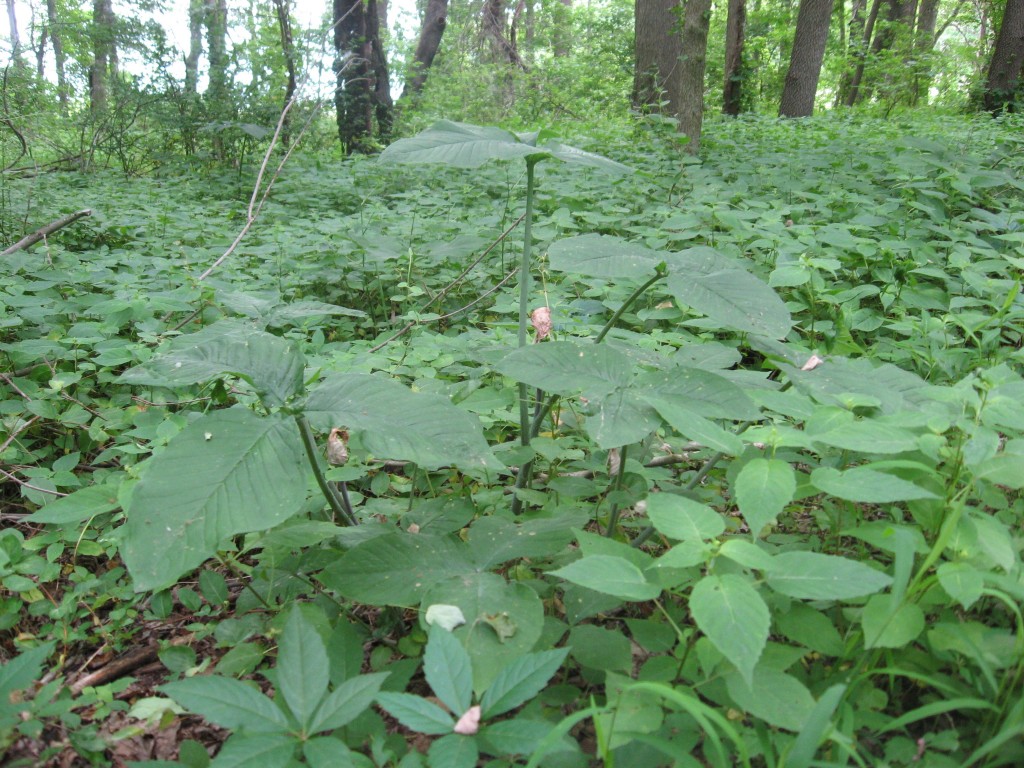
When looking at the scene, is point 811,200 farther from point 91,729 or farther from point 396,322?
point 91,729

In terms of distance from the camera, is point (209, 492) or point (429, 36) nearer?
point (209, 492)

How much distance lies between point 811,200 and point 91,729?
429 centimetres

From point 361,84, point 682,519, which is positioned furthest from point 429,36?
point 682,519

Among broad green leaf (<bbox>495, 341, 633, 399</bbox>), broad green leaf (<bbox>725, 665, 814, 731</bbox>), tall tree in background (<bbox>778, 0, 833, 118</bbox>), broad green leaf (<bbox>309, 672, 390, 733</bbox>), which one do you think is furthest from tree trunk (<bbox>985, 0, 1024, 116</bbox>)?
broad green leaf (<bbox>309, 672, 390, 733</bbox>)

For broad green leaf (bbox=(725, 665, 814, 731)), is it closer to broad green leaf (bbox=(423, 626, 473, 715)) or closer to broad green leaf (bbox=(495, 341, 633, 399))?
broad green leaf (bbox=(423, 626, 473, 715))

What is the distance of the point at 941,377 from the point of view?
2.14 m

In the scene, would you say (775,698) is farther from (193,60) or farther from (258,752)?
(193,60)

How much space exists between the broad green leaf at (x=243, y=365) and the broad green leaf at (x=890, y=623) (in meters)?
0.98

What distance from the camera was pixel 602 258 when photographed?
131cm

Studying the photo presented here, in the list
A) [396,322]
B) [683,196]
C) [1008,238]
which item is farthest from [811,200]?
[396,322]

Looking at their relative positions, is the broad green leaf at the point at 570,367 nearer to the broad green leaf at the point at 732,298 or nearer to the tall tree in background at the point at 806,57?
the broad green leaf at the point at 732,298

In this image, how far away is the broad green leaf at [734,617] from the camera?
2.57 feet

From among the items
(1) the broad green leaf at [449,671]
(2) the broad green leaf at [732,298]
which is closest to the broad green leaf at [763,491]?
(2) the broad green leaf at [732,298]

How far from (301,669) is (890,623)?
85 centimetres
